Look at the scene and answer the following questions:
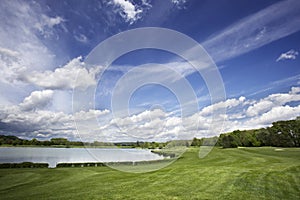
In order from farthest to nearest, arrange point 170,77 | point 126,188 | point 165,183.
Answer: point 170,77 → point 165,183 → point 126,188

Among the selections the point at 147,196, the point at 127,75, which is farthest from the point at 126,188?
the point at 127,75

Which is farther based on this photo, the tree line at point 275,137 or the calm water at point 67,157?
the tree line at point 275,137

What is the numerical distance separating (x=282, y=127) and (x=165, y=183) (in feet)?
263

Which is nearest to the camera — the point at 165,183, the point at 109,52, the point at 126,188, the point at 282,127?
the point at 126,188

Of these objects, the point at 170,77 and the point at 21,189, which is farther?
the point at 170,77

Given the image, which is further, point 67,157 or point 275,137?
point 275,137

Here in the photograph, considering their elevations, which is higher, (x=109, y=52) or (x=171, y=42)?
(x=171, y=42)

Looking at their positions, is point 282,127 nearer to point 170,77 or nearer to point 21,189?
point 170,77

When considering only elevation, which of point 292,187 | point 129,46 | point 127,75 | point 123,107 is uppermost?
point 129,46

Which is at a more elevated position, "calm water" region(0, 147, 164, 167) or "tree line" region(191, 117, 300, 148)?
"tree line" region(191, 117, 300, 148)

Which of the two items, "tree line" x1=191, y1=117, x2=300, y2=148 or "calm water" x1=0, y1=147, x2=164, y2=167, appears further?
"tree line" x1=191, y1=117, x2=300, y2=148

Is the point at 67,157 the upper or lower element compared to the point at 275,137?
lower

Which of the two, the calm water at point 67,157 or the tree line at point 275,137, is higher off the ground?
the tree line at point 275,137

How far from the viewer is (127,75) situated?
75.5ft
